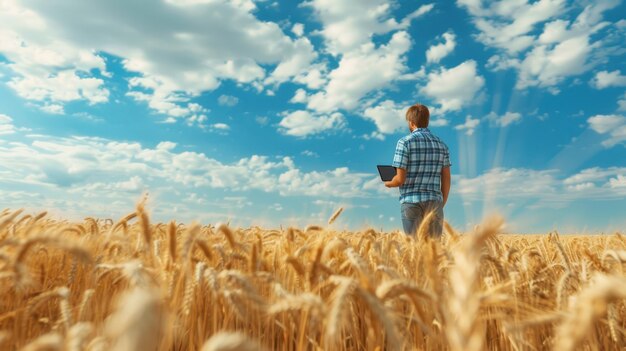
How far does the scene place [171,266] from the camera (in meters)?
1.90

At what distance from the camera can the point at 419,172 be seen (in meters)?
6.21

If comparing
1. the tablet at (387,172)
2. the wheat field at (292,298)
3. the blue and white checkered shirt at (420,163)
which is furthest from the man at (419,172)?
the wheat field at (292,298)

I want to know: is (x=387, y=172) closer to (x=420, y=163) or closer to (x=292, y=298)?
(x=420, y=163)

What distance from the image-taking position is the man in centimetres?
617

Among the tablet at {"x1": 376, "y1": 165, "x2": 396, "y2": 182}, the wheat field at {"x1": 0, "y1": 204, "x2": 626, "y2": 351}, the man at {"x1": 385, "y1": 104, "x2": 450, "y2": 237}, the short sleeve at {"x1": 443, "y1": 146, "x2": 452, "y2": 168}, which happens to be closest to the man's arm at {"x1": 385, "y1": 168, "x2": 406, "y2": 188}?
the man at {"x1": 385, "y1": 104, "x2": 450, "y2": 237}

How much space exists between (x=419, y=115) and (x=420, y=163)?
71 cm

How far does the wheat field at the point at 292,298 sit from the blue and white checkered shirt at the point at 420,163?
9.36 ft

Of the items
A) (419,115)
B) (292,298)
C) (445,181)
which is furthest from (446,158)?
(292,298)

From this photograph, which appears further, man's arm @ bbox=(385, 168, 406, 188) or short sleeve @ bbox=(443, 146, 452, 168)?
short sleeve @ bbox=(443, 146, 452, 168)

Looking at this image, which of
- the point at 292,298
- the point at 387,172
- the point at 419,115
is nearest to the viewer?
the point at 292,298

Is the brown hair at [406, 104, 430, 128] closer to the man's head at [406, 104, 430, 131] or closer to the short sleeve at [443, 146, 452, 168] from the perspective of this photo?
the man's head at [406, 104, 430, 131]

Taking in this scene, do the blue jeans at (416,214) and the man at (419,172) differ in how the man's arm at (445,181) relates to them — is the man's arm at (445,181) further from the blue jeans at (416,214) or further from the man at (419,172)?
the blue jeans at (416,214)

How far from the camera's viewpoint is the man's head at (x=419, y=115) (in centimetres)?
636

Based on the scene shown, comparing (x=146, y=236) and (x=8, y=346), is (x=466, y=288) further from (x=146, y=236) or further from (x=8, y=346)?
(x=8, y=346)
